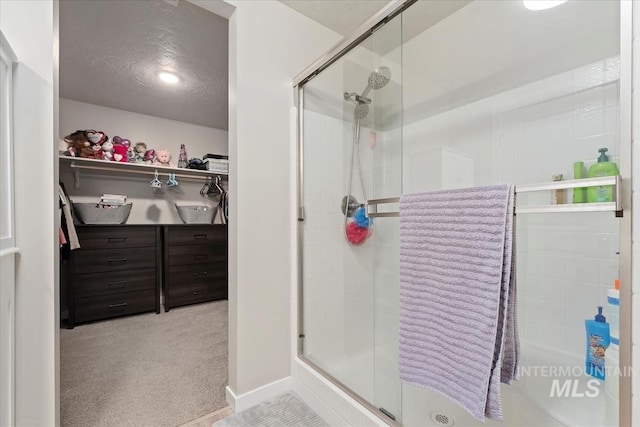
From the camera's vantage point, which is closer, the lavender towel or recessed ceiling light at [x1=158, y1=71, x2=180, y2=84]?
the lavender towel

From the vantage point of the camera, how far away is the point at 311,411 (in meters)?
1.44

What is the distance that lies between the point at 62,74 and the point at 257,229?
2433mm

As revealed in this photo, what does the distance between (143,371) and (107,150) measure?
86.6 inches

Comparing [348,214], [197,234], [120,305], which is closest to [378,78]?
[348,214]

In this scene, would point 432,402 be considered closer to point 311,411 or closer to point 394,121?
point 311,411

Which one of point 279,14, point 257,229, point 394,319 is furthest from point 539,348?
point 279,14

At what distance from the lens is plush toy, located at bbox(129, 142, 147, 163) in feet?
9.98

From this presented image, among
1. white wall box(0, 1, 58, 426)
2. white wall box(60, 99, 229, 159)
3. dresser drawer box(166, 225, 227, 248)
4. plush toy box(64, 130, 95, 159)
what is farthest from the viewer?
dresser drawer box(166, 225, 227, 248)

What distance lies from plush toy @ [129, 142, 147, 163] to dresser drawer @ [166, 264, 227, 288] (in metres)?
1.24

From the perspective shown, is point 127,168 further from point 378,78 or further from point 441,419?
point 441,419

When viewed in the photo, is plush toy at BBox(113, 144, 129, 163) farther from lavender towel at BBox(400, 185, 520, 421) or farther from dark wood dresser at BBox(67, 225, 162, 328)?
lavender towel at BBox(400, 185, 520, 421)

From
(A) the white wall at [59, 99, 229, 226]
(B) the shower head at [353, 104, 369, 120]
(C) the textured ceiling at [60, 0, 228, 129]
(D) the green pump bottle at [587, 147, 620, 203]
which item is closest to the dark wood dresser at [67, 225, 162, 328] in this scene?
(A) the white wall at [59, 99, 229, 226]

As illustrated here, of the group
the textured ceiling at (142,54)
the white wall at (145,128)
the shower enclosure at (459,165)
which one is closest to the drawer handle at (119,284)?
the white wall at (145,128)

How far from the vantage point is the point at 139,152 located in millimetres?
3111
